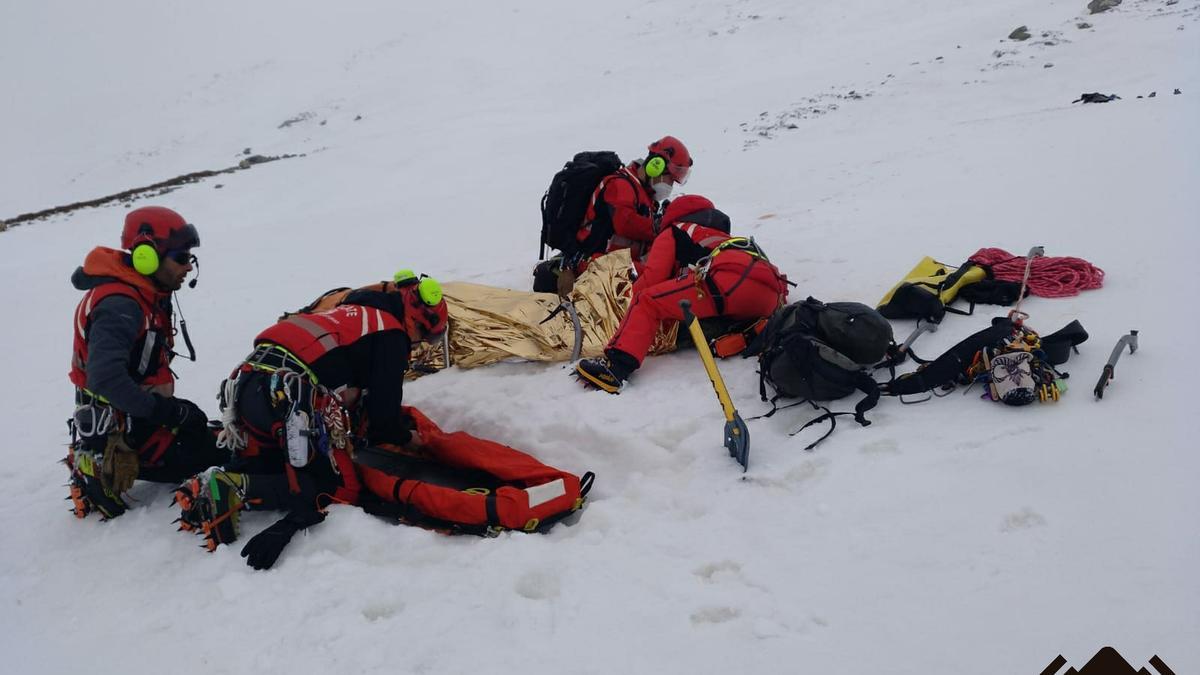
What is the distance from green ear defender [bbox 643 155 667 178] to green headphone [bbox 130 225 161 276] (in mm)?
3588

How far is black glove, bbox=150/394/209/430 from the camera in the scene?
362 cm

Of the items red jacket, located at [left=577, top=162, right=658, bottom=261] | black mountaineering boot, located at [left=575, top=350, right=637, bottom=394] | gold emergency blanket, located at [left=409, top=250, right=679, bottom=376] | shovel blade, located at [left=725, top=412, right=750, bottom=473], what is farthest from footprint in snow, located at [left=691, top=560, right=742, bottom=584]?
red jacket, located at [left=577, top=162, right=658, bottom=261]

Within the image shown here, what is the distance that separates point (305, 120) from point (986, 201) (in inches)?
935

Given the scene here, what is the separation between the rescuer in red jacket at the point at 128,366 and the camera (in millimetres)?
3428

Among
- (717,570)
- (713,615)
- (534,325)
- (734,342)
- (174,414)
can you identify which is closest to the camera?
(713,615)

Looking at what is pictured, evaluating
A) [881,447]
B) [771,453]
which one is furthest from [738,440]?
[881,447]

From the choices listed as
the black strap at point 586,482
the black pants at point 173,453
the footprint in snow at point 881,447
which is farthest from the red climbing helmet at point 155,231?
the footprint in snow at point 881,447

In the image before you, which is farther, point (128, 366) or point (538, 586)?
point (128, 366)

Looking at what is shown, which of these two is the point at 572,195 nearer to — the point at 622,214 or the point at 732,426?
the point at 622,214

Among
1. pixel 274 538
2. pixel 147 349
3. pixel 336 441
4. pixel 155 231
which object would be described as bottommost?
pixel 274 538

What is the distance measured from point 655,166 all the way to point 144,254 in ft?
12.0

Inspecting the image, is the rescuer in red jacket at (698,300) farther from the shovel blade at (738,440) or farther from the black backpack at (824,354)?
the shovel blade at (738,440)

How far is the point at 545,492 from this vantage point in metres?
3.50

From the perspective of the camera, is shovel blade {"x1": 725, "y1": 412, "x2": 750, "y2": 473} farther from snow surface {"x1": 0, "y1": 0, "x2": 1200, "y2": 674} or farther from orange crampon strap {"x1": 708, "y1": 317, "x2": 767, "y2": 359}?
orange crampon strap {"x1": 708, "y1": 317, "x2": 767, "y2": 359}
